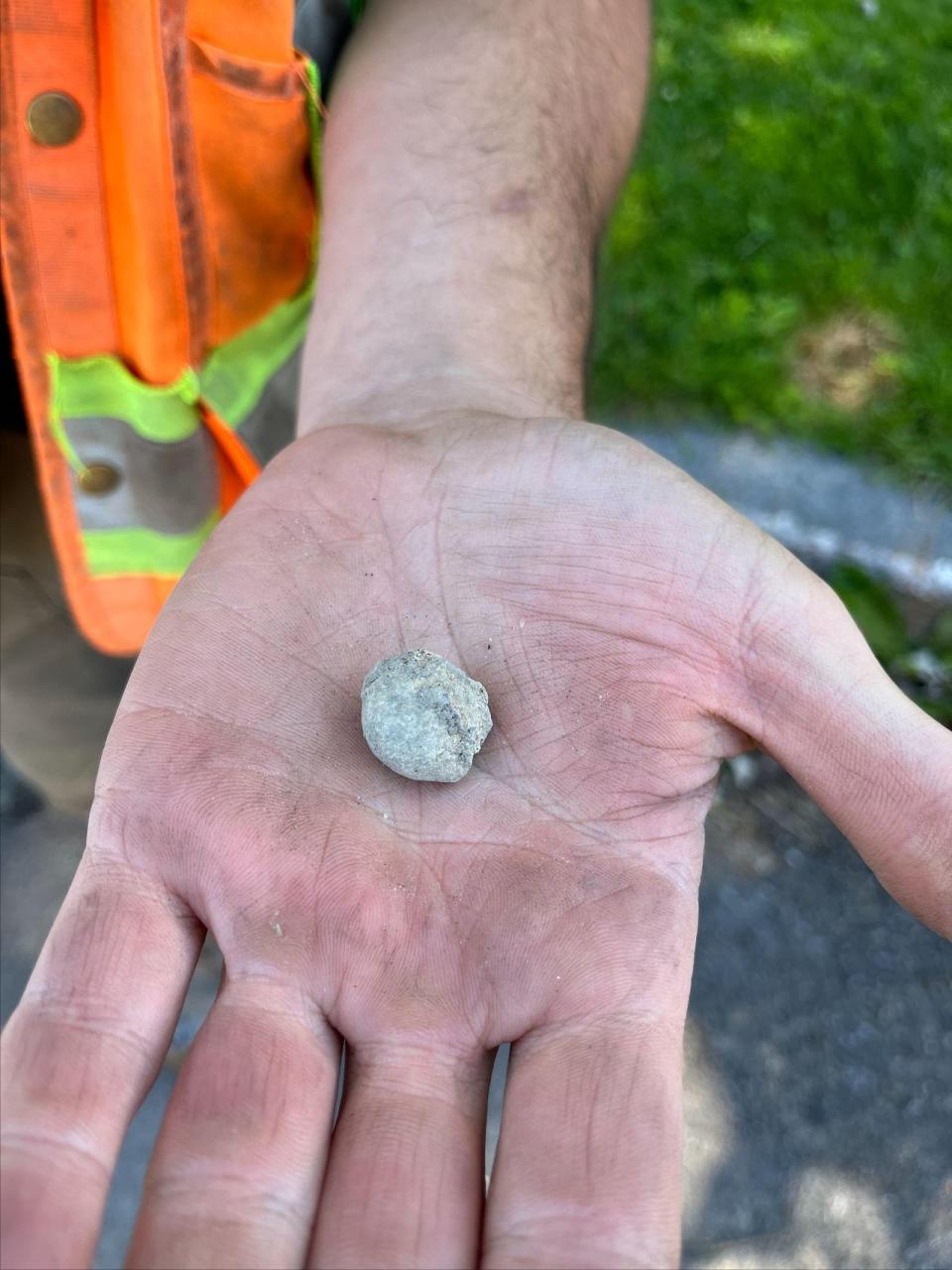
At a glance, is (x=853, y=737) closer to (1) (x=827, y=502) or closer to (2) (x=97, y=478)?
(2) (x=97, y=478)

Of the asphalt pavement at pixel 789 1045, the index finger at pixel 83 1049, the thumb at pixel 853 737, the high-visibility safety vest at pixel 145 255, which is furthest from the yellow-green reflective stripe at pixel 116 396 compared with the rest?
the asphalt pavement at pixel 789 1045

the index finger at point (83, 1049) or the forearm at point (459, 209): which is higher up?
the forearm at point (459, 209)

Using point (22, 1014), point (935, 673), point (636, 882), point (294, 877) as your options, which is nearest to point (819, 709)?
point (636, 882)

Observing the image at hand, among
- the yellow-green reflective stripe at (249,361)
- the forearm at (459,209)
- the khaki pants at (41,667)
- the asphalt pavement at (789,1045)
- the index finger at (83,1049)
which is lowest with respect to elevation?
the asphalt pavement at (789,1045)

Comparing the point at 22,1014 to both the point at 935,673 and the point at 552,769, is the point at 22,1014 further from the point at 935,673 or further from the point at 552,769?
the point at 935,673

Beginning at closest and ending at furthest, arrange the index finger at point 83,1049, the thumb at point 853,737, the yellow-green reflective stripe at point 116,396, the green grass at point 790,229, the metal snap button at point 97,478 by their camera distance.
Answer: the index finger at point 83,1049 → the thumb at point 853,737 → the yellow-green reflective stripe at point 116,396 → the metal snap button at point 97,478 → the green grass at point 790,229

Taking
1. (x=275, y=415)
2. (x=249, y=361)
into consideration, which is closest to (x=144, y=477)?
(x=249, y=361)

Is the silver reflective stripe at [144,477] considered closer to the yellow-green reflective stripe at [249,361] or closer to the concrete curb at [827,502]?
the yellow-green reflective stripe at [249,361]
